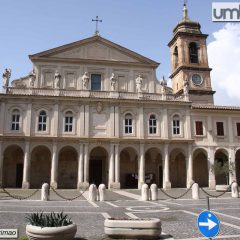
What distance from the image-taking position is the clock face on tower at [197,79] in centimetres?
4275

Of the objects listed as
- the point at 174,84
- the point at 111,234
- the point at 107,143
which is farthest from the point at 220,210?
the point at 174,84

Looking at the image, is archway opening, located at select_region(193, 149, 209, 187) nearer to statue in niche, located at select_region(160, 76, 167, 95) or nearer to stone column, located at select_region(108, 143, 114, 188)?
statue in niche, located at select_region(160, 76, 167, 95)

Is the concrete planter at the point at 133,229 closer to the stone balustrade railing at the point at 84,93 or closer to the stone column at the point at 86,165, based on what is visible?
the stone column at the point at 86,165

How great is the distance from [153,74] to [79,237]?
93.8ft

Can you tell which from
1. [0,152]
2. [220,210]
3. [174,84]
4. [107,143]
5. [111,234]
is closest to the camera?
[111,234]

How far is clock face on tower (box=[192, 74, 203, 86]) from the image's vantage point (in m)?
42.8

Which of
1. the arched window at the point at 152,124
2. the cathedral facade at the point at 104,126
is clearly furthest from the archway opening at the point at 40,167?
the arched window at the point at 152,124

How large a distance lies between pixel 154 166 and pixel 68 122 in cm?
1105

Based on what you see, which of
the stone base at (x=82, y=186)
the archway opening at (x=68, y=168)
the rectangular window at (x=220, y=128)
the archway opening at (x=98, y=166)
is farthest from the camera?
the rectangular window at (x=220, y=128)

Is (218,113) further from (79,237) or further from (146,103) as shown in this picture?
(79,237)

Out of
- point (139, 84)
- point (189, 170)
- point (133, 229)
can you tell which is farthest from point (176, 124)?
point (133, 229)

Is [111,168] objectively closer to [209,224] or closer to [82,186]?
[82,186]

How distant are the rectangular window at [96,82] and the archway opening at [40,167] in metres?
8.37

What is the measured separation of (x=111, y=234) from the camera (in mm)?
9305
